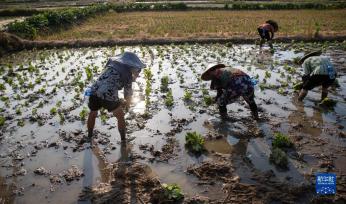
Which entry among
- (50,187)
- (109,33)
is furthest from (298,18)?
(50,187)

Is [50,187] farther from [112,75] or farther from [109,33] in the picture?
[109,33]

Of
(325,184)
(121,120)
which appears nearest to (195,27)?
(121,120)

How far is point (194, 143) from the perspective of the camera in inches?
237

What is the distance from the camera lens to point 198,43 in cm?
1567

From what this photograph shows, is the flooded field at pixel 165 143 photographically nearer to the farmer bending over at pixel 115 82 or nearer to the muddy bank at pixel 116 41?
the farmer bending over at pixel 115 82

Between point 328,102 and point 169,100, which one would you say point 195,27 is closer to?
point 169,100

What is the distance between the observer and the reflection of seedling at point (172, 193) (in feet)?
15.1

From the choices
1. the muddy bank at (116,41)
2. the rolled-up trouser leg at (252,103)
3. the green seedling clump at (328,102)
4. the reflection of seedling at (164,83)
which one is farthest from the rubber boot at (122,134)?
the muddy bank at (116,41)

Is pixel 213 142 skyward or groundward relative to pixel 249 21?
groundward

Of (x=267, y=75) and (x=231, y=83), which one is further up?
(x=231, y=83)

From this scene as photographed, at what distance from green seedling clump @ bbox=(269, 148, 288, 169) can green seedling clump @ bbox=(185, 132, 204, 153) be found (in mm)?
1177

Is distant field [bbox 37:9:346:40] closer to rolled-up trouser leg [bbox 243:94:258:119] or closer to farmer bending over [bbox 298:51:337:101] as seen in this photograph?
farmer bending over [bbox 298:51:337:101]

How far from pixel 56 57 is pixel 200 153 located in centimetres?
981

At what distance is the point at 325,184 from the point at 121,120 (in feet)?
11.2
